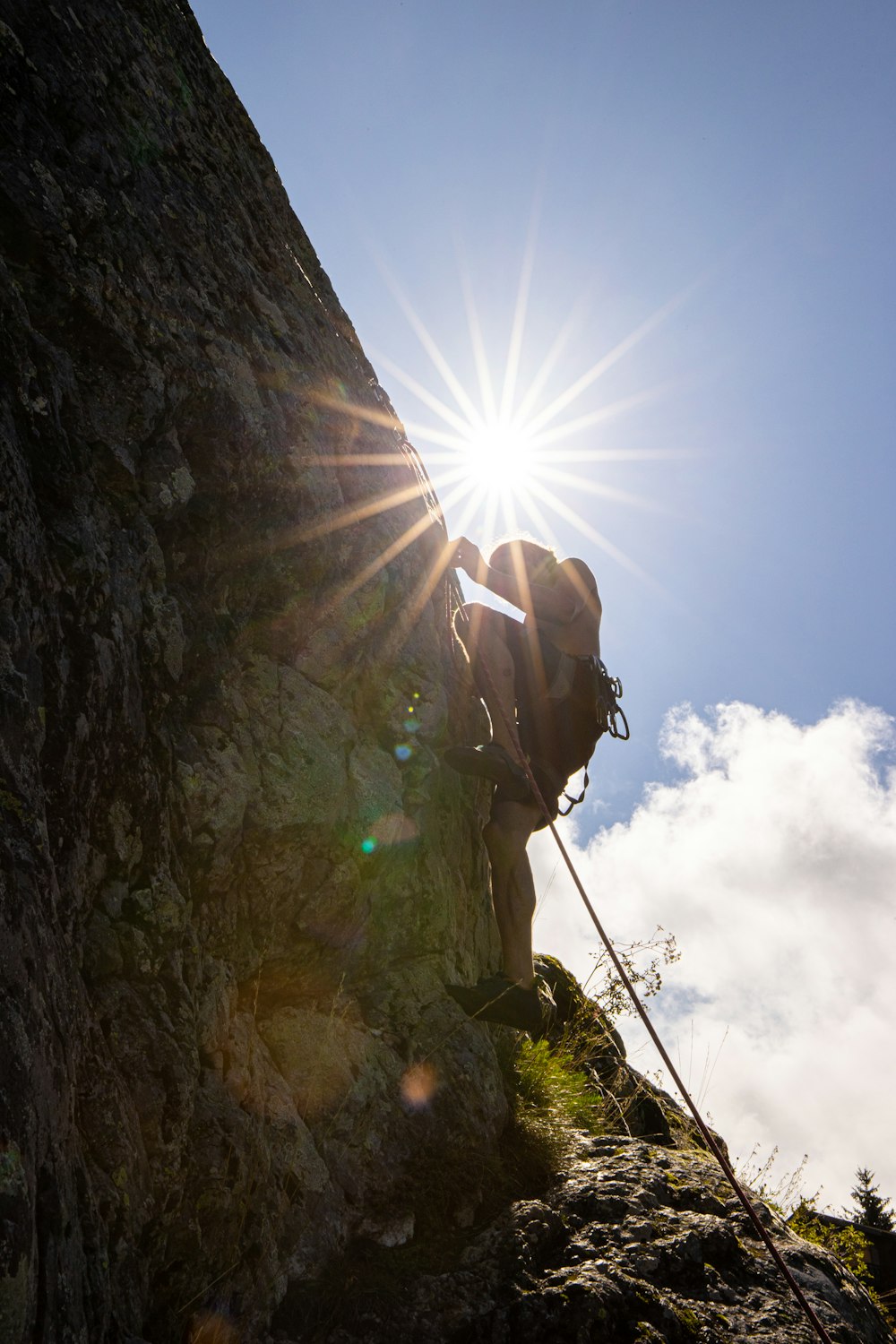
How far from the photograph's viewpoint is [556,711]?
6.09 m

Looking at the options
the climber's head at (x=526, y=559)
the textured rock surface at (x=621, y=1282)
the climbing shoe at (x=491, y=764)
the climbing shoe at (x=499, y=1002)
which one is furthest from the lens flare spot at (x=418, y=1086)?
the climber's head at (x=526, y=559)

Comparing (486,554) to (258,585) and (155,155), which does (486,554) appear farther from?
(155,155)

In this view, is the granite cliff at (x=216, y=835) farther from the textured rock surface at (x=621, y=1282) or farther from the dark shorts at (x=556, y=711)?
the dark shorts at (x=556, y=711)

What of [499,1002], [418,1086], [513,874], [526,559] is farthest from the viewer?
→ [526,559]

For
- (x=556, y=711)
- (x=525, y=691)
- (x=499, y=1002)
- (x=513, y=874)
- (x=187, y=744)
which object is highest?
(x=525, y=691)

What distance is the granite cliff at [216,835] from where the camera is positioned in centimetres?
247

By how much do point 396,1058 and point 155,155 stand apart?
4.69 metres

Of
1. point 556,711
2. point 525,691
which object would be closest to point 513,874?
point 556,711

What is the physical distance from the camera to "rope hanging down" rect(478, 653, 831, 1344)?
3.36m

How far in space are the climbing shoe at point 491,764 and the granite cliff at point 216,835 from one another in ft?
0.58

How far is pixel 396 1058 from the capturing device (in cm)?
446

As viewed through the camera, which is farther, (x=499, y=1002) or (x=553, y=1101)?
(x=553, y=1101)

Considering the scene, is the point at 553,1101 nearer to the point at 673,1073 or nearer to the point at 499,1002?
the point at 499,1002

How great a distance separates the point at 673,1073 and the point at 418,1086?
1393mm
